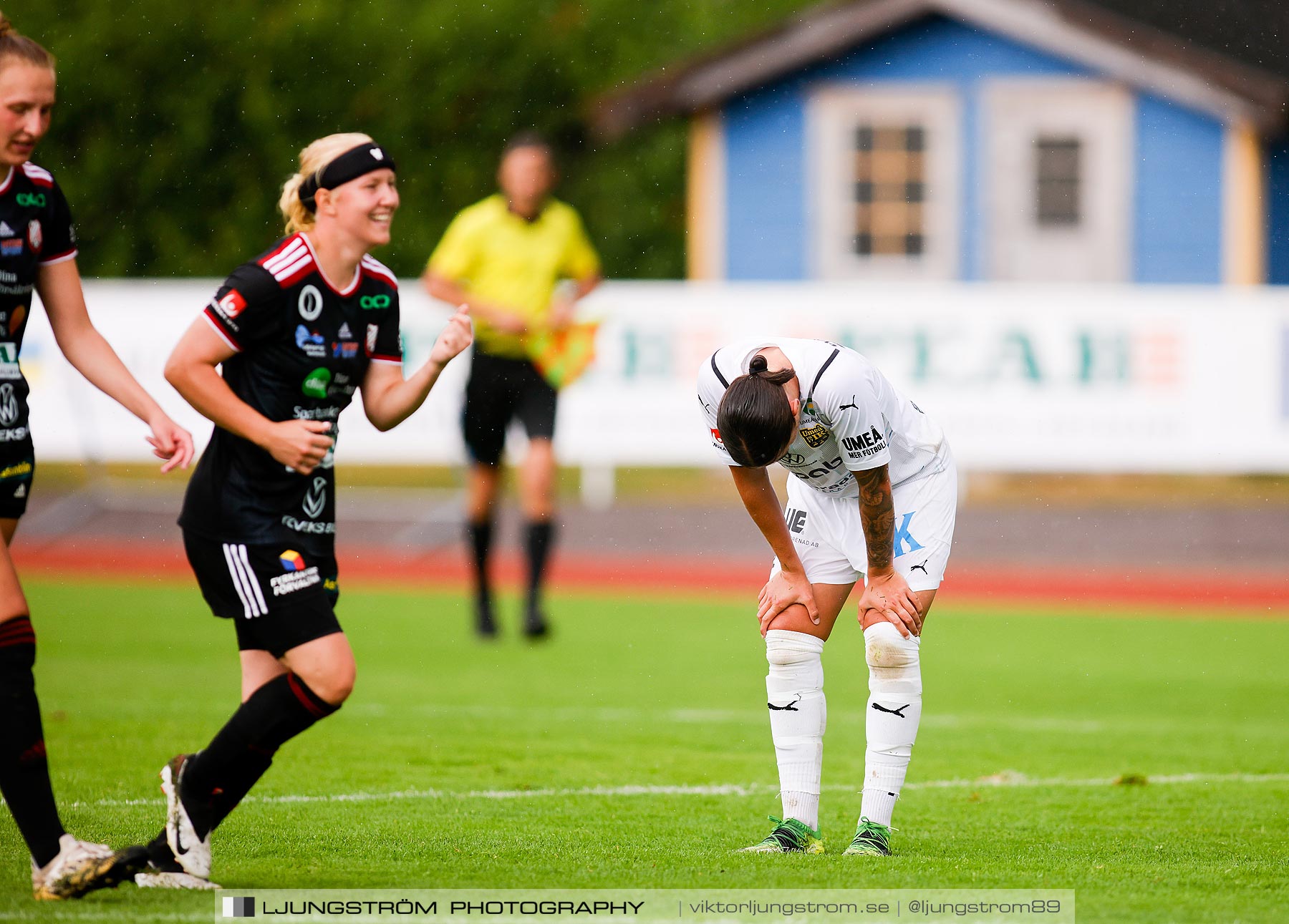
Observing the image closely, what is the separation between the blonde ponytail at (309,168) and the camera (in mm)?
4695

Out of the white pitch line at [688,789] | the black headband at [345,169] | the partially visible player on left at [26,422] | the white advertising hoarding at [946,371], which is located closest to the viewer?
the partially visible player on left at [26,422]

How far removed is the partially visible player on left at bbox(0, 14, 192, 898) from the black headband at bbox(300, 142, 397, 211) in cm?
61

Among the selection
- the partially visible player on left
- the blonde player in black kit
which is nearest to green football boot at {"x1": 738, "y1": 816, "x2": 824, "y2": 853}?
the blonde player in black kit

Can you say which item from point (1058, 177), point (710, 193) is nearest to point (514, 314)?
point (710, 193)

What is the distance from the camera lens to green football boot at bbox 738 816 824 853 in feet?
16.3

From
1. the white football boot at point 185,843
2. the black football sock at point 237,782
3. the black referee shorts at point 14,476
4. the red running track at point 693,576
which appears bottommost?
the red running track at point 693,576

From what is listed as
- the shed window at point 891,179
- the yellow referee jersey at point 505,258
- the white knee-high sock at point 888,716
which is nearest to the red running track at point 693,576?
the yellow referee jersey at point 505,258

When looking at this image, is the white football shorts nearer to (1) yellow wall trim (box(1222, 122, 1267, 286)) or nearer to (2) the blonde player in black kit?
(2) the blonde player in black kit

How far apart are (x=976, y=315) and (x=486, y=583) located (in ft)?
26.7

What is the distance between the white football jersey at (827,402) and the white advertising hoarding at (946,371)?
11.7m

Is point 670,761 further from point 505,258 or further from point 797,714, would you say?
point 505,258

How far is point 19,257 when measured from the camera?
438 centimetres

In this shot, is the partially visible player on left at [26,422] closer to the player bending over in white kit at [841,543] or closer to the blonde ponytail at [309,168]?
the blonde ponytail at [309,168]

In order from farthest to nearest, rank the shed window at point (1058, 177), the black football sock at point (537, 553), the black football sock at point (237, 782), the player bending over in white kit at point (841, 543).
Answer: the shed window at point (1058, 177), the black football sock at point (537, 553), the player bending over in white kit at point (841, 543), the black football sock at point (237, 782)
